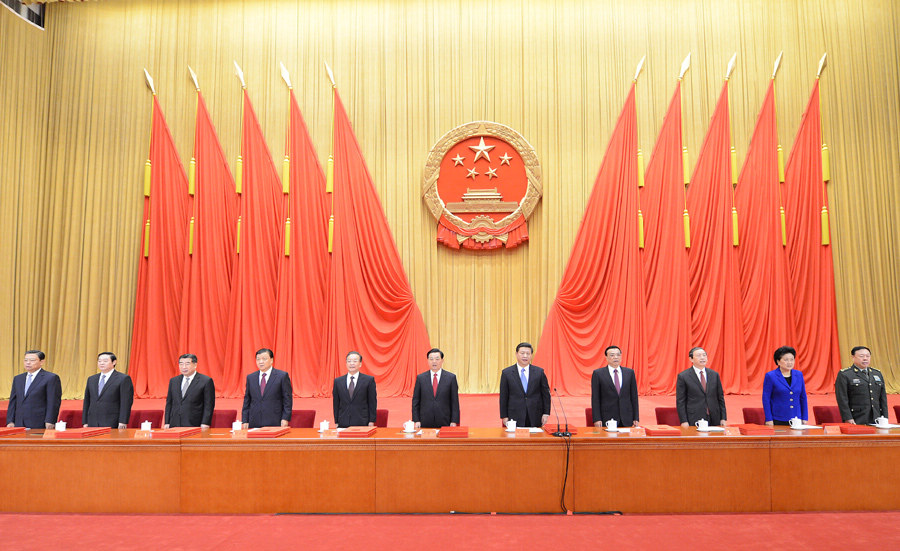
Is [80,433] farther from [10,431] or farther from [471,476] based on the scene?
[471,476]

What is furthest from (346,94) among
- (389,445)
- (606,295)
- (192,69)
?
(389,445)

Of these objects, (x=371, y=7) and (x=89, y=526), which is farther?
(x=371, y=7)

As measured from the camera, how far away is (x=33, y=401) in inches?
197

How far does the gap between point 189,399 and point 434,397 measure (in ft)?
6.35

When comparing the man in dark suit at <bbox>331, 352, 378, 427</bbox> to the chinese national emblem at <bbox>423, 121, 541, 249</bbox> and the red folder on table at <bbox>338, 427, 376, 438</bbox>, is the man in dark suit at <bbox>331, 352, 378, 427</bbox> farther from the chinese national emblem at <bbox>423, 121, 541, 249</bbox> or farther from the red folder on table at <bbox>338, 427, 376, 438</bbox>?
the chinese national emblem at <bbox>423, 121, 541, 249</bbox>

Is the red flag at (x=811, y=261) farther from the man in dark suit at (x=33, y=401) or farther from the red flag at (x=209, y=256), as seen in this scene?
the man in dark suit at (x=33, y=401)

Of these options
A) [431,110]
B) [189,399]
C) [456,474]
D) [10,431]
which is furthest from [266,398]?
[431,110]

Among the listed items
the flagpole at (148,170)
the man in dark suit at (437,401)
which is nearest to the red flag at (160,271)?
the flagpole at (148,170)

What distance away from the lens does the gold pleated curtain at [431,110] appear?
966cm

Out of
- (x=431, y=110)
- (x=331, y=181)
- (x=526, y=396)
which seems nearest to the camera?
(x=526, y=396)

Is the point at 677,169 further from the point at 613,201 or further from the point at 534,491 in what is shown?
the point at 534,491

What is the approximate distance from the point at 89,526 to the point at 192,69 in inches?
346

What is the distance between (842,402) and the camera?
481 centimetres

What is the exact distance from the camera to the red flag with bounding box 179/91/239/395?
31.4 feet
